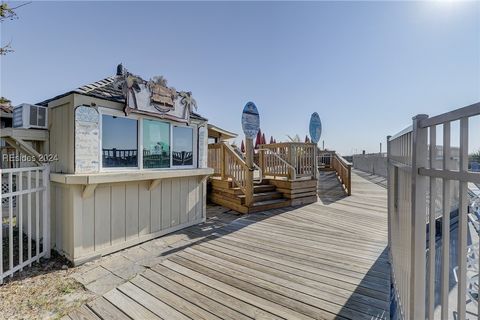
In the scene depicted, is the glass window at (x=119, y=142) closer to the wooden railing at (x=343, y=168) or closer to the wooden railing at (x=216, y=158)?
the wooden railing at (x=216, y=158)

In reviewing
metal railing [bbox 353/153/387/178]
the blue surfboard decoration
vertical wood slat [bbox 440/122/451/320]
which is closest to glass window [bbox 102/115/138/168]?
vertical wood slat [bbox 440/122/451/320]

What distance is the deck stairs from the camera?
593cm

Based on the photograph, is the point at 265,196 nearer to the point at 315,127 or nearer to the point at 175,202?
the point at 175,202

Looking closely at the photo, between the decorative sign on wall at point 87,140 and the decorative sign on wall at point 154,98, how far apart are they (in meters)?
0.55

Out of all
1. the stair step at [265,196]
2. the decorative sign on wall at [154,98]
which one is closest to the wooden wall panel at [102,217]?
the decorative sign on wall at [154,98]

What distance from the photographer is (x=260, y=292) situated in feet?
7.82

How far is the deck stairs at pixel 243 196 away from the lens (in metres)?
5.93

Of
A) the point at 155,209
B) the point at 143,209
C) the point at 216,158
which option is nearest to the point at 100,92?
the point at 143,209

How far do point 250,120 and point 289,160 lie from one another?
1917 millimetres

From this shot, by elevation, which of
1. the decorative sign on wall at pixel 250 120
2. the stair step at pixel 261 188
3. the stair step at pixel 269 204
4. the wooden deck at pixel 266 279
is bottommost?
the wooden deck at pixel 266 279

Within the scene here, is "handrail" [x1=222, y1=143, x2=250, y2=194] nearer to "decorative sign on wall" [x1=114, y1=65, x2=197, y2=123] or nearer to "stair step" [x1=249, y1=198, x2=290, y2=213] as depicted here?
"stair step" [x1=249, y1=198, x2=290, y2=213]

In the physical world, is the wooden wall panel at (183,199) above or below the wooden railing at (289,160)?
below

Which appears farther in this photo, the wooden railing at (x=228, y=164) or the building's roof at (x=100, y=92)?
the wooden railing at (x=228, y=164)

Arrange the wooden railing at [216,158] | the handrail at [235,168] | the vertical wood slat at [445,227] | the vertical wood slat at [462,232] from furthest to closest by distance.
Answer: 1. the wooden railing at [216,158]
2. the handrail at [235,168]
3. the vertical wood slat at [445,227]
4. the vertical wood slat at [462,232]
